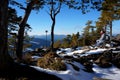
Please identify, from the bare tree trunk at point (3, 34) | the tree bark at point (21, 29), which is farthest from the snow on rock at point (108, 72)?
the bare tree trunk at point (3, 34)

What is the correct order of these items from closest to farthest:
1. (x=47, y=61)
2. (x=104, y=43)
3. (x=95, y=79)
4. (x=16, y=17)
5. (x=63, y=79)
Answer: (x=63, y=79)
(x=95, y=79)
(x=47, y=61)
(x=104, y=43)
(x=16, y=17)

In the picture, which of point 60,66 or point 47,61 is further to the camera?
point 47,61

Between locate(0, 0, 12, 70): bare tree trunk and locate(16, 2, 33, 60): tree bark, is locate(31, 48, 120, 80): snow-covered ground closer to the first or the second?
locate(0, 0, 12, 70): bare tree trunk

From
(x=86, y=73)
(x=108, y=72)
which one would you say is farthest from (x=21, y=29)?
(x=108, y=72)

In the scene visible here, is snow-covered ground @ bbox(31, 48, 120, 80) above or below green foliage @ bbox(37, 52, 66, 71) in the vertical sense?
below

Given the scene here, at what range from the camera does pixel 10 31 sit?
41.1m

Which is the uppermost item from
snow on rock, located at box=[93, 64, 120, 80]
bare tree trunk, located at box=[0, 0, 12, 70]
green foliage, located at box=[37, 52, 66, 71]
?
bare tree trunk, located at box=[0, 0, 12, 70]

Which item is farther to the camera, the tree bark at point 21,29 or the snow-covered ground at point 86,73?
the tree bark at point 21,29

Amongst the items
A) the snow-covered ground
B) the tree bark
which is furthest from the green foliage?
the tree bark

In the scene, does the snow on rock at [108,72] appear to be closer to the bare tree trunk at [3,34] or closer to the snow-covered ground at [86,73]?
the snow-covered ground at [86,73]

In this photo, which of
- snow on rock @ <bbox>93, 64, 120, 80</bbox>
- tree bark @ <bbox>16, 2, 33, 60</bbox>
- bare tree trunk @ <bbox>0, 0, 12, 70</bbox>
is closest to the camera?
bare tree trunk @ <bbox>0, 0, 12, 70</bbox>

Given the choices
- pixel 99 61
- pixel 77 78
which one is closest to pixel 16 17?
pixel 99 61

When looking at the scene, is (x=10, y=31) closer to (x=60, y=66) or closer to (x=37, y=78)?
(x=60, y=66)

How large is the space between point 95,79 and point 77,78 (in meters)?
1.27
